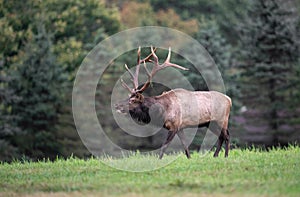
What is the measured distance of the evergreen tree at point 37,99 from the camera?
128 ft

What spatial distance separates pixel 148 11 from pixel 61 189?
5473 centimetres

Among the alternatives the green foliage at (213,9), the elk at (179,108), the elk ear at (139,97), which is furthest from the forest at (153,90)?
the elk ear at (139,97)

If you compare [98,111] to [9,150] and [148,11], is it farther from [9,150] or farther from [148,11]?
[148,11]

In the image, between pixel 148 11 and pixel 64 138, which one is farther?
pixel 148 11

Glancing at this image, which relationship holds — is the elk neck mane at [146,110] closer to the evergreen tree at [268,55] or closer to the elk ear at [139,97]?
→ the elk ear at [139,97]

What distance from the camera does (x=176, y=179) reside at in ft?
38.5

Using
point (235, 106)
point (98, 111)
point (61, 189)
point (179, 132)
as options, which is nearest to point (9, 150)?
point (98, 111)

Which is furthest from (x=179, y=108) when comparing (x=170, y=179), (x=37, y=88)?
(x=37, y=88)

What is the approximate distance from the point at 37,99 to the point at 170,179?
29916mm

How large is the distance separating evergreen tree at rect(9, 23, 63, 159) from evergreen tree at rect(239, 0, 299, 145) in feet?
37.1

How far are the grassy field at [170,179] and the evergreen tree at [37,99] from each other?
24560 mm

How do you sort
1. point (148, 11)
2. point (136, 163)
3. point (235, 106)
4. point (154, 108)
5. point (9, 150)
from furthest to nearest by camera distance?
point (148, 11) < point (235, 106) < point (9, 150) < point (154, 108) < point (136, 163)

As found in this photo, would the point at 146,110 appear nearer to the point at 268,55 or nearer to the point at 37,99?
the point at 37,99

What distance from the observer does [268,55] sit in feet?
145
